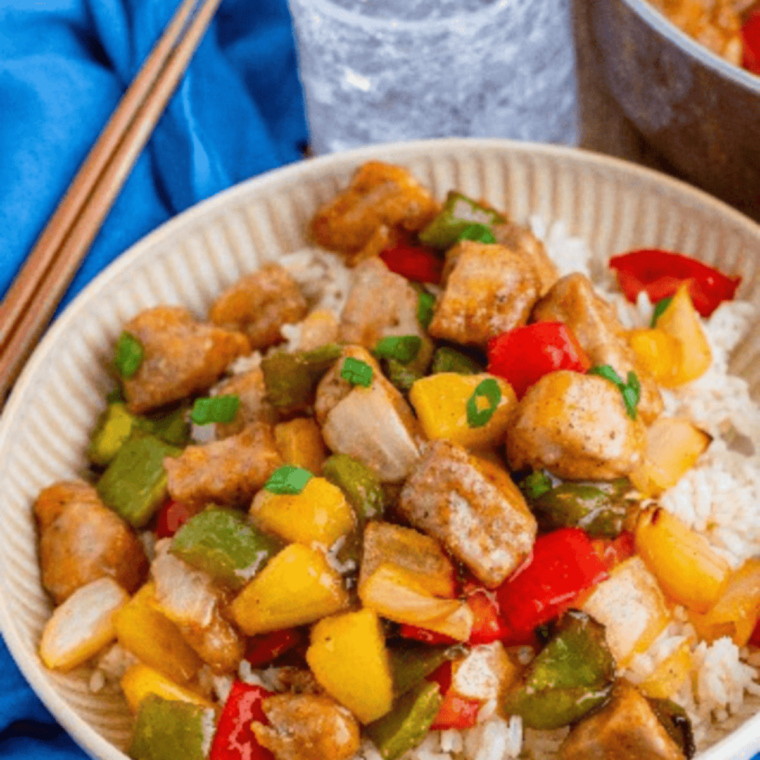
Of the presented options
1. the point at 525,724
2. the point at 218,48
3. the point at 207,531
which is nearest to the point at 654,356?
the point at 525,724

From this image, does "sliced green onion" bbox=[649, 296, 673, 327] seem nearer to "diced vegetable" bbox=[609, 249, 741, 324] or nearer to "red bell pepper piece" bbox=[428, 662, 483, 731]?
"diced vegetable" bbox=[609, 249, 741, 324]

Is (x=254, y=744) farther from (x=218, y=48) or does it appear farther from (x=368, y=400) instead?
(x=218, y=48)

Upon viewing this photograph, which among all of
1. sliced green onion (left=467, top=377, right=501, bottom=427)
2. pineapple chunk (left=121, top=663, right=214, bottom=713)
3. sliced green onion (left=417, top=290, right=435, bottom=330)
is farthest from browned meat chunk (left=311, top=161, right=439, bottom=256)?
pineapple chunk (left=121, top=663, right=214, bottom=713)

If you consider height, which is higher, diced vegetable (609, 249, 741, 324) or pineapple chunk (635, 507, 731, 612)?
diced vegetable (609, 249, 741, 324)

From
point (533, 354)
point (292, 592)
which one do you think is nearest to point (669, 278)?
point (533, 354)

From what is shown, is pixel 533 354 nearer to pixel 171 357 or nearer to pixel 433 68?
pixel 171 357

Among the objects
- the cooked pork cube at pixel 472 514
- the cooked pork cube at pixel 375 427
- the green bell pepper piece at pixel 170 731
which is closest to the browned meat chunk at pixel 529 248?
the cooked pork cube at pixel 375 427
